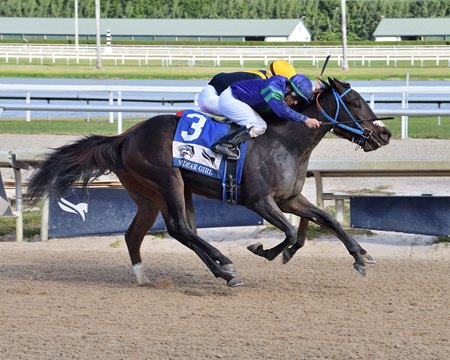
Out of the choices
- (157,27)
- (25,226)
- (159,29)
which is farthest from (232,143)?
(157,27)

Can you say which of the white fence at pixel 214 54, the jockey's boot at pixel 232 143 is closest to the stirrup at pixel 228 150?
the jockey's boot at pixel 232 143

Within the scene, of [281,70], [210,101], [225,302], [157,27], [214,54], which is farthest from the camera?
[157,27]

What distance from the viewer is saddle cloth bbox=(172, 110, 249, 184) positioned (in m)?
6.61

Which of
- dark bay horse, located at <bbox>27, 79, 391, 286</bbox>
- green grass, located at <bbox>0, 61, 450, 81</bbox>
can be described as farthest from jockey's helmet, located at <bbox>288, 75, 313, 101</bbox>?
green grass, located at <bbox>0, 61, 450, 81</bbox>

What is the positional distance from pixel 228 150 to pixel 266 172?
29cm

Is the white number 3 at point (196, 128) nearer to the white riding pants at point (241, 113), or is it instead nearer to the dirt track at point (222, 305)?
the white riding pants at point (241, 113)

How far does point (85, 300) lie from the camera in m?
6.32

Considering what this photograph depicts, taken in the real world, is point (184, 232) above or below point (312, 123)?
below

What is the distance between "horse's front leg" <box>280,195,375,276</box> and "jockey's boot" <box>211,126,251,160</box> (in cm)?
50

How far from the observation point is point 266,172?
654 cm

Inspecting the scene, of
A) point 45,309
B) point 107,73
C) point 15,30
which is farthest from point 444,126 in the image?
point 15,30

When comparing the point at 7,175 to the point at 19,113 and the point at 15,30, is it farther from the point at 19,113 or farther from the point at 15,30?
the point at 15,30

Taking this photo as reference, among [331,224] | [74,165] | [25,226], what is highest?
[74,165]

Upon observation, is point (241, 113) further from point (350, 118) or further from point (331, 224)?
point (331, 224)
